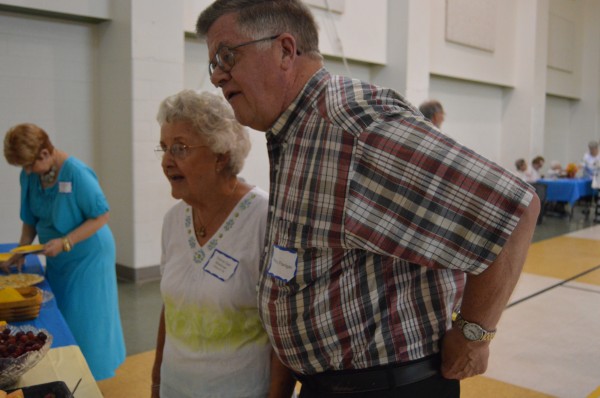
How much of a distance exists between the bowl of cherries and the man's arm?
1044 mm

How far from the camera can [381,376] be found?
1155mm

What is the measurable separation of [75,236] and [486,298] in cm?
240

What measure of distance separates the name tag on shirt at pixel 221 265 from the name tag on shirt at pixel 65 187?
167 centimetres

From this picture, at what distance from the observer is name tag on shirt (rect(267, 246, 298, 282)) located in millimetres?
1166

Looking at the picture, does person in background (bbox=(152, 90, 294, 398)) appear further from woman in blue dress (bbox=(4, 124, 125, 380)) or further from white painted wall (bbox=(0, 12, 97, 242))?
white painted wall (bbox=(0, 12, 97, 242))

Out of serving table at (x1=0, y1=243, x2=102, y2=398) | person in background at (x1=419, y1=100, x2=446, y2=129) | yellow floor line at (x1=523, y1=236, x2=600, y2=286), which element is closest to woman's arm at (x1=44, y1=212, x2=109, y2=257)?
serving table at (x1=0, y1=243, x2=102, y2=398)

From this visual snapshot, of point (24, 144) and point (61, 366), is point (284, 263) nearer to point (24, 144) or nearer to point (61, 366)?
point (61, 366)

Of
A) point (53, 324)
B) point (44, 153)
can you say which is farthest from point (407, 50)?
point (53, 324)

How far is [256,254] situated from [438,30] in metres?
10.0

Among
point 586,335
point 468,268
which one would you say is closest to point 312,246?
point 468,268

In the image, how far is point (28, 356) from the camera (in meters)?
1.47

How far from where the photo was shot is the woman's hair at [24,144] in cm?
287

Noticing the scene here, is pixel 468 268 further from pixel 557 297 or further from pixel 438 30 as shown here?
pixel 438 30

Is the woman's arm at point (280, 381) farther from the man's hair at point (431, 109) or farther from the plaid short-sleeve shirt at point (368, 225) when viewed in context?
the man's hair at point (431, 109)
